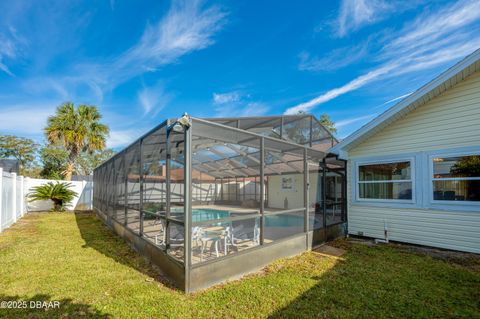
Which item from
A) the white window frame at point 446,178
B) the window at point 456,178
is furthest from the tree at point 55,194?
the window at point 456,178

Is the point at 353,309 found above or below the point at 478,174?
below

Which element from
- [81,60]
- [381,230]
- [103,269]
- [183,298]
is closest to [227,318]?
[183,298]

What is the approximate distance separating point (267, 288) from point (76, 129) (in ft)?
53.2

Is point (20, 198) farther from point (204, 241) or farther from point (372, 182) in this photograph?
point (372, 182)

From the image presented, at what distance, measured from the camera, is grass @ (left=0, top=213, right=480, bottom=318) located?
316 cm

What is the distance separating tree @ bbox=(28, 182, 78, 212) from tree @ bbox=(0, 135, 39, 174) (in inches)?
594

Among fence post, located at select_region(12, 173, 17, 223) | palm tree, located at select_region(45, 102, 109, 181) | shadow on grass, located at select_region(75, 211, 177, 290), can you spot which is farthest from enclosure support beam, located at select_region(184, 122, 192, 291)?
palm tree, located at select_region(45, 102, 109, 181)

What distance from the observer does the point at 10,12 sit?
774 cm

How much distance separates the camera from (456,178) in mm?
5789

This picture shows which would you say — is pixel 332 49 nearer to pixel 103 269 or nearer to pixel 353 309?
pixel 353 309

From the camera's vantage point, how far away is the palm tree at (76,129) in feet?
48.4

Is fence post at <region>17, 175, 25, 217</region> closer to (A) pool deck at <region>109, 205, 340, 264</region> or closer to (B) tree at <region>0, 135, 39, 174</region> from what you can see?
(A) pool deck at <region>109, 205, 340, 264</region>

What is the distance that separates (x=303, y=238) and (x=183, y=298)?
134 inches

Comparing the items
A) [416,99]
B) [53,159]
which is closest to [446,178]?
[416,99]
